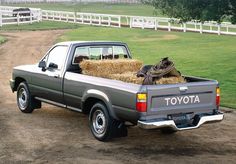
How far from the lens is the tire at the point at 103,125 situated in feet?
28.4

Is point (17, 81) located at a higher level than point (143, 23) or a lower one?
lower

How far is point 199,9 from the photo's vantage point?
1609 cm

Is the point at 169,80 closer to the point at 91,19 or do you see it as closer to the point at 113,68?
the point at 113,68

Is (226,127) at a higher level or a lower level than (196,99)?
lower

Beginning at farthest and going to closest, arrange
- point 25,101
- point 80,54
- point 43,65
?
point 25,101 < point 43,65 < point 80,54

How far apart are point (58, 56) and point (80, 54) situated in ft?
1.90

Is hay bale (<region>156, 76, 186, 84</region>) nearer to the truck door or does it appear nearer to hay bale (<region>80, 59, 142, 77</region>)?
hay bale (<region>80, 59, 142, 77</region>)

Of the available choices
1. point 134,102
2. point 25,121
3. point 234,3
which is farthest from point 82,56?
point 234,3

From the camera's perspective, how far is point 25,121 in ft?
34.7

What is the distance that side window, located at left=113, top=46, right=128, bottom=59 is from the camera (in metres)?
10.7

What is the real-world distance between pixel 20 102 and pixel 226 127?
16.4ft

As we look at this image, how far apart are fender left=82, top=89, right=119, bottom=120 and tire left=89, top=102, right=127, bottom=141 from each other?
147mm

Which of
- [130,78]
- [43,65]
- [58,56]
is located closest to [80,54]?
[58,56]

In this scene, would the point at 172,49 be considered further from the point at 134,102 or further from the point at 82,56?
the point at 134,102
